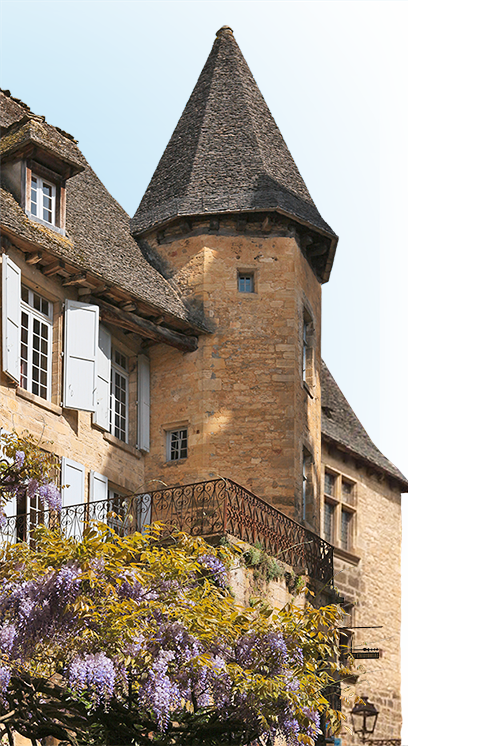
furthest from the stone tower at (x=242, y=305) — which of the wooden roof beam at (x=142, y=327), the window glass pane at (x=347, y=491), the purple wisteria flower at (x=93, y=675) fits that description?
the purple wisteria flower at (x=93, y=675)

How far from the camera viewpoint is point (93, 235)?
17391 mm

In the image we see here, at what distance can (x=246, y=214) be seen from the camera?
723 inches

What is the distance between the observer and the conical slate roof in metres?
18.6

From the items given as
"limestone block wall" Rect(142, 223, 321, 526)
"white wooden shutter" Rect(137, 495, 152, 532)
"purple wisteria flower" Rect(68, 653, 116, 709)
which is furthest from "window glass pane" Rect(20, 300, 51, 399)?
"purple wisteria flower" Rect(68, 653, 116, 709)

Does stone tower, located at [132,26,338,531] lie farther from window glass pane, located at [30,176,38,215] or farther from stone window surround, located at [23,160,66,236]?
window glass pane, located at [30,176,38,215]

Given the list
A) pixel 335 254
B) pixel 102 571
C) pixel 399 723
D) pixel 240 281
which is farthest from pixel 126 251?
pixel 399 723

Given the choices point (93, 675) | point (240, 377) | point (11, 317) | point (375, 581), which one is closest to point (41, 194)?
point (11, 317)

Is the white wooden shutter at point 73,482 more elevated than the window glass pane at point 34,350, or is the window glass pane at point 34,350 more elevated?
the window glass pane at point 34,350

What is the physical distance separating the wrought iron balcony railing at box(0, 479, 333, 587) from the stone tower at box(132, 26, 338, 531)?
80 cm

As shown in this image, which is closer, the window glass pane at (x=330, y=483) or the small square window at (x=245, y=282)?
the small square window at (x=245, y=282)

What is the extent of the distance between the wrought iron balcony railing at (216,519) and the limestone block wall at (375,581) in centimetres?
665

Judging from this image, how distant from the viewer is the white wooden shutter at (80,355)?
605 inches

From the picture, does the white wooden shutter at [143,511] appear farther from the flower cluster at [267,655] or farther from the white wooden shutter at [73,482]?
the flower cluster at [267,655]
